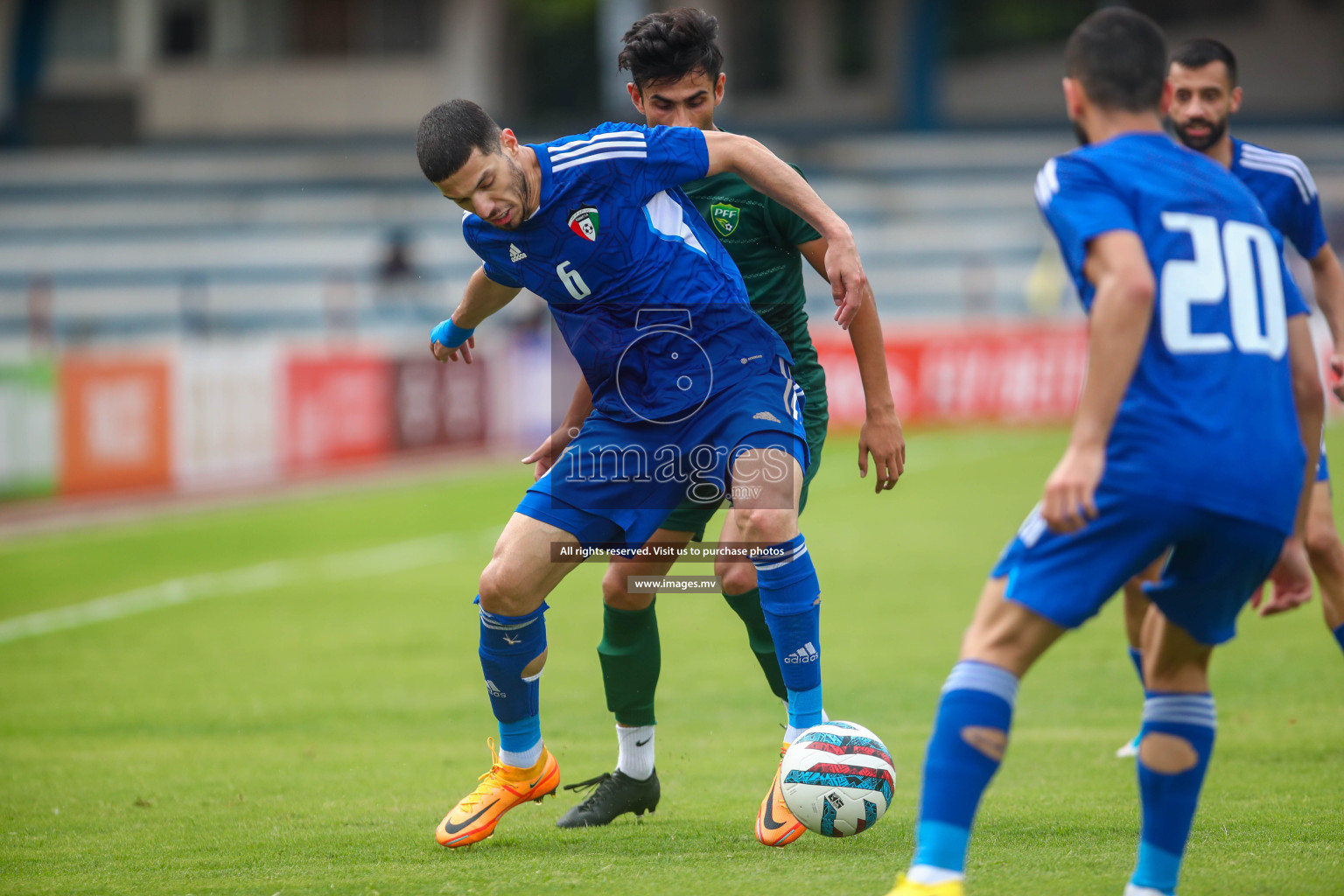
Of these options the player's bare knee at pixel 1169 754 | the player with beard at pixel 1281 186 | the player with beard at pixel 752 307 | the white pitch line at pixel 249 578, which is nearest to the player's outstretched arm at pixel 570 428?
the player with beard at pixel 752 307

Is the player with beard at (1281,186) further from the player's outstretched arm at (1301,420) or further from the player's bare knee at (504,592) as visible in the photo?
the player's bare knee at (504,592)

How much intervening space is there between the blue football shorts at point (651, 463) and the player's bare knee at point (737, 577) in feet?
2.12

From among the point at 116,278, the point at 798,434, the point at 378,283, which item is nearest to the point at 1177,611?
the point at 798,434

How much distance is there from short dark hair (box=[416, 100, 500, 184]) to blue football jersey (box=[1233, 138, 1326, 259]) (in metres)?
2.51

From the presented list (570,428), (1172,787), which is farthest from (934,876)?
(570,428)

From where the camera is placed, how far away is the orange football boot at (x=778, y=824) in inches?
169

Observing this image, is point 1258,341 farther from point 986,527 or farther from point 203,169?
point 203,169

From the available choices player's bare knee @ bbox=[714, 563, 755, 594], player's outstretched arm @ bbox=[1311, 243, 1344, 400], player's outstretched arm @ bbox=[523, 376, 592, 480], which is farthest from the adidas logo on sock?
player's outstretched arm @ bbox=[1311, 243, 1344, 400]

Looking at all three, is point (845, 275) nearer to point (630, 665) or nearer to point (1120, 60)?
point (1120, 60)

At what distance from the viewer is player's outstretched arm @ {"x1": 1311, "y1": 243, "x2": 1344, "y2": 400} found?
15.7ft

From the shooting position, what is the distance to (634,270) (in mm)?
4379

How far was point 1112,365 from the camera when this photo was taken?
2982 millimetres

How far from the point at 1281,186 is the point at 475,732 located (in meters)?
4.10

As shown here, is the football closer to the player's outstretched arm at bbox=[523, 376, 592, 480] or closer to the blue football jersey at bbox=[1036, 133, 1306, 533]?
the player's outstretched arm at bbox=[523, 376, 592, 480]
